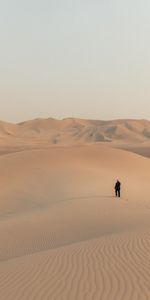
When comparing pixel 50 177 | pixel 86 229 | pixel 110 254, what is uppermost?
pixel 50 177

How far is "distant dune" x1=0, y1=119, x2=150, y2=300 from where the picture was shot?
8953 millimetres

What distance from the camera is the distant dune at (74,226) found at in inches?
352

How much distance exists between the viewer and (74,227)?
19.5 meters

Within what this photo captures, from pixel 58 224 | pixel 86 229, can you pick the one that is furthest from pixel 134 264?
pixel 58 224

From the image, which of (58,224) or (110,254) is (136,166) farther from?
(110,254)

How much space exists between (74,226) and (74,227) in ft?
0.57

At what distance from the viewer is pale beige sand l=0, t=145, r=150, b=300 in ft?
29.5

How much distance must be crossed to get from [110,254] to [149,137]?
17497 cm

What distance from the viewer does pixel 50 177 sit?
1422 inches

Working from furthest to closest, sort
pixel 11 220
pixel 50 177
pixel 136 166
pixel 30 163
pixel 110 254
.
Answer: pixel 136 166
pixel 30 163
pixel 50 177
pixel 11 220
pixel 110 254

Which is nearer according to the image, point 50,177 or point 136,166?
point 50,177

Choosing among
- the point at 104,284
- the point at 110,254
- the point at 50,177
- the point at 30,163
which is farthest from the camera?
the point at 30,163

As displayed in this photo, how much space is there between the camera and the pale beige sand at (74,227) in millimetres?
8977

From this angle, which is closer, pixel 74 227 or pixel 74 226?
pixel 74 227
